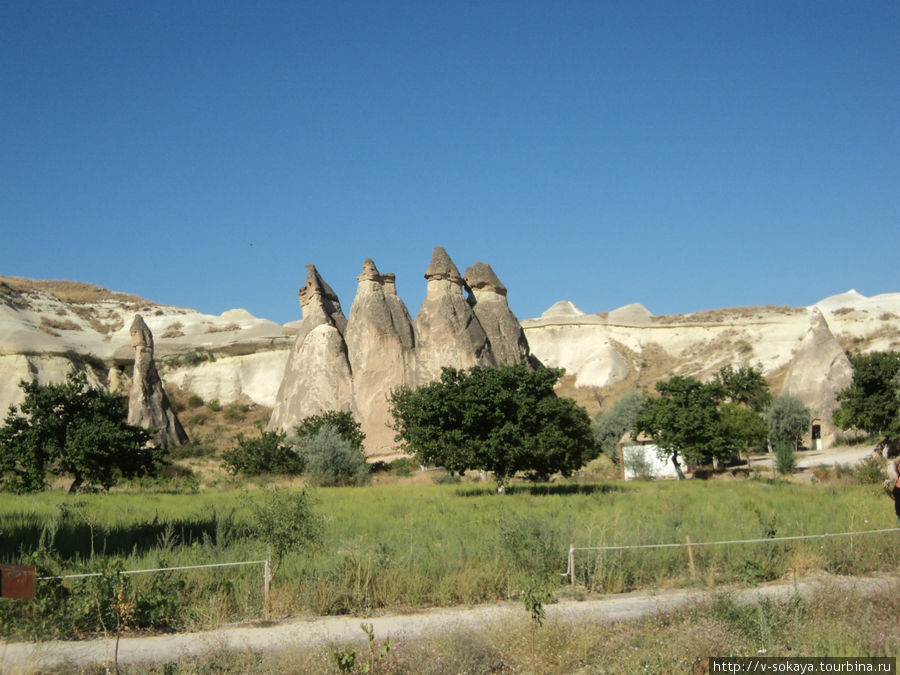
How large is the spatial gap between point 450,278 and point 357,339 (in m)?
5.35

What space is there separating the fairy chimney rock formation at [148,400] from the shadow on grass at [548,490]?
19.6 meters

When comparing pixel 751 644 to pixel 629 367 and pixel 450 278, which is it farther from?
pixel 629 367

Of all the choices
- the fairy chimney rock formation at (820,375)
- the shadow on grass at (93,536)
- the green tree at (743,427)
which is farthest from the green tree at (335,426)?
the fairy chimney rock formation at (820,375)

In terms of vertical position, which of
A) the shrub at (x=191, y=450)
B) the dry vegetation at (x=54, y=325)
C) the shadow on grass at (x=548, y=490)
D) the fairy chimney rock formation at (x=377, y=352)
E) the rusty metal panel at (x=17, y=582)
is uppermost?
the dry vegetation at (x=54, y=325)

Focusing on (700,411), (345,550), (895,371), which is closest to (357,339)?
(700,411)

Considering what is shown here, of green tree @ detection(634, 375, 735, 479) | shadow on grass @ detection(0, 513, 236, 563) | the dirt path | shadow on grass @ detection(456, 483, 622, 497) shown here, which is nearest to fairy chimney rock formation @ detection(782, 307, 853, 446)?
green tree @ detection(634, 375, 735, 479)

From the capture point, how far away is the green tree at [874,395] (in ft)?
103

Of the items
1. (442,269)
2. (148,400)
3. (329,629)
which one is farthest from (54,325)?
(329,629)

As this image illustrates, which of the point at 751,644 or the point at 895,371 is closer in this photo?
the point at 751,644

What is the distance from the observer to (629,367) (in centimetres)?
5950

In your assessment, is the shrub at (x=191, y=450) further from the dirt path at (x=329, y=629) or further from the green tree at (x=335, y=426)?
the dirt path at (x=329, y=629)

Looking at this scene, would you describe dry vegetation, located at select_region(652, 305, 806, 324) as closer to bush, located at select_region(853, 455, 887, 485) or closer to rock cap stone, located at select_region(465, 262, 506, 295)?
rock cap stone, located at select_region(465, 262, 506, 295)

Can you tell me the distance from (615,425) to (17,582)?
3692cm

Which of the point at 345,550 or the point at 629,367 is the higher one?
the point at 629,367
